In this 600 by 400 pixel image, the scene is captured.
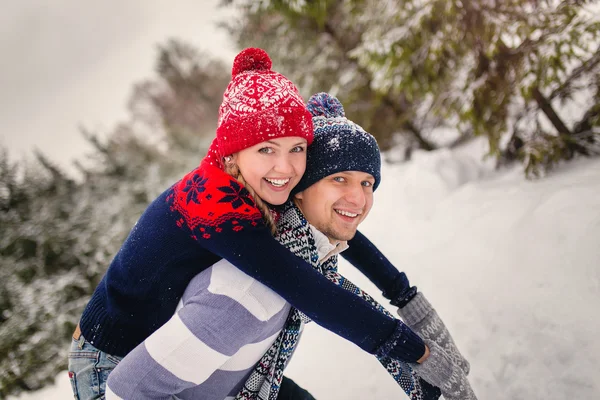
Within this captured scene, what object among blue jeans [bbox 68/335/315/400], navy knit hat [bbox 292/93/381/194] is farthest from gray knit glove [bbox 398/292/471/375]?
blue jeans [bbox 68/335/315/400]

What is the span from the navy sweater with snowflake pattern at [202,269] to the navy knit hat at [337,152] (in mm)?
444

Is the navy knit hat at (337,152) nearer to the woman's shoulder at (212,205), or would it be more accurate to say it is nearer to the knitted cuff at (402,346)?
the woman's shoulder at (212,205)

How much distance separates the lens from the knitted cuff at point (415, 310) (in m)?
2.00

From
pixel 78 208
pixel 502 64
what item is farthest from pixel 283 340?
pixel 78 208

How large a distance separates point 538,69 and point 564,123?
39.1 inches

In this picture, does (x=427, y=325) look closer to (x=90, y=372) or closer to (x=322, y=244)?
(x=322, y=244)

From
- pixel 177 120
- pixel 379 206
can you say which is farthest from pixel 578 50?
pixel 177 120

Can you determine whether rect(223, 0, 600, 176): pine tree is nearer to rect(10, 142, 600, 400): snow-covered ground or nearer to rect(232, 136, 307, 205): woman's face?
rect(10, 142, 600, 400): snow-covered ground

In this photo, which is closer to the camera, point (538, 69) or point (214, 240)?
point (214, 240)

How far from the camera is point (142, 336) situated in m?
1.65

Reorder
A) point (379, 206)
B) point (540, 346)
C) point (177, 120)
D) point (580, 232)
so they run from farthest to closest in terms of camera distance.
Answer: point (177, 120)
point (379, 206)
point (580, 232)
point (540, 346)

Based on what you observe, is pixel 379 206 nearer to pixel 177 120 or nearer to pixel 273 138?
pixel 273 138

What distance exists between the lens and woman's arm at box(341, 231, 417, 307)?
6.95 ft

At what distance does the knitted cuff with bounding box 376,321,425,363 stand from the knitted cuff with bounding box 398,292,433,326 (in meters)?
0.52
